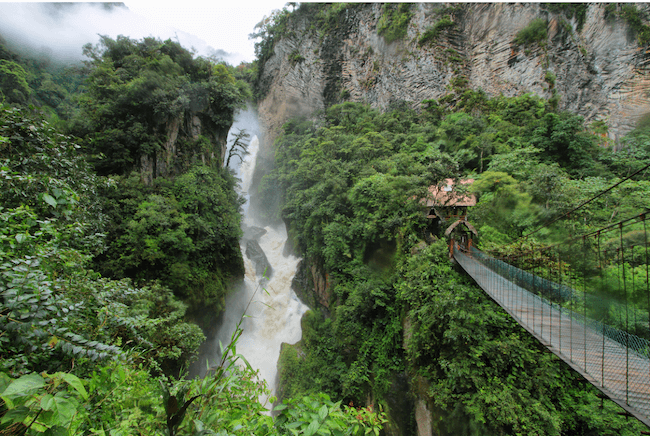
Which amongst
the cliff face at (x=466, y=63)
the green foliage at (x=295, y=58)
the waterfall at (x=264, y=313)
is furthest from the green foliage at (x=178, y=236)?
the green foliage at (x=295, y=58)

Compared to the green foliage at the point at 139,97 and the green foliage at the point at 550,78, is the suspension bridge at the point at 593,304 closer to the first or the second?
the green foliage at the point at 550,78

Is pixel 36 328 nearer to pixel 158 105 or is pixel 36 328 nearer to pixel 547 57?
pixel 158 105

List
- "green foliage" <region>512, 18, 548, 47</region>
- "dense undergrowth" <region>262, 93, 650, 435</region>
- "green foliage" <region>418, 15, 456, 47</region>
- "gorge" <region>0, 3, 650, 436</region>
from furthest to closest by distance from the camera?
"green foliage" <region>418, 15, 456, 47</region>, "green foliage" <region>512, 18, 548, 47</region>, "dense undergrowth" <region>262, 93, 650, 435</region>, "gorge" <region>0, 3, 650, 436</region>

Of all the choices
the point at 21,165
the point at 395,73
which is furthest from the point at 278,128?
the point at 21,165

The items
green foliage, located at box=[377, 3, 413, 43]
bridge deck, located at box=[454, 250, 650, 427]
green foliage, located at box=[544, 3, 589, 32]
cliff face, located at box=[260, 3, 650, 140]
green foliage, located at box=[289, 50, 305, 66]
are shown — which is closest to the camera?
bridge deck, located at box=[454, 250, 650, 427]

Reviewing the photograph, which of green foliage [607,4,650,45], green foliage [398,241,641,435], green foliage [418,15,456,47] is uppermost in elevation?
green foliage [418,15,456,47]

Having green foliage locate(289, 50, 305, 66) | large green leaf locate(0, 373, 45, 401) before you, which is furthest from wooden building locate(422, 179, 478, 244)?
green foliage locate(289, 50, 305, 66)

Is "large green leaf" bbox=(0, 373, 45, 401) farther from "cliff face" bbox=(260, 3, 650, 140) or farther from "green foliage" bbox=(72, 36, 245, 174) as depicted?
"cliff face" bbox=(260, 3, 650, 140)
